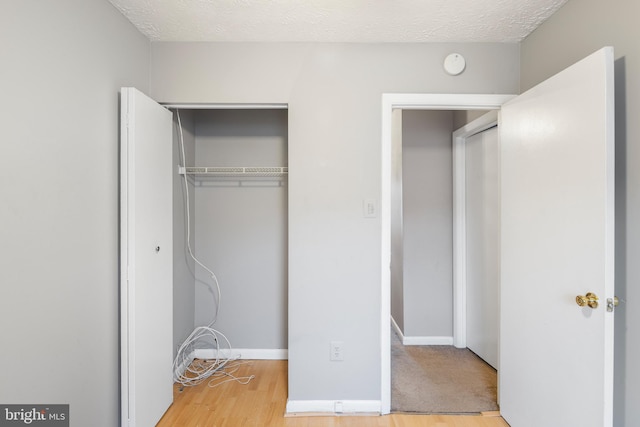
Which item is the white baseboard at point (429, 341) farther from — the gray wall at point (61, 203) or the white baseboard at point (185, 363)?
the gray wall at point (61, 203)

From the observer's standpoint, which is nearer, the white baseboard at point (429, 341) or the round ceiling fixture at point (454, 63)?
the round ceiling fixture at point (454, 63)

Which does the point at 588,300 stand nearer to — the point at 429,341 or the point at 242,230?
the point at 429,341

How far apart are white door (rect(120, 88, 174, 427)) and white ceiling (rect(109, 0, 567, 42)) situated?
0.46 metres

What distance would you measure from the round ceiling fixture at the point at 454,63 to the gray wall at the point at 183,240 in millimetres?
1962

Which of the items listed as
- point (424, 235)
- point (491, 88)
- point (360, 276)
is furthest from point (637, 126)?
point (424, 235)

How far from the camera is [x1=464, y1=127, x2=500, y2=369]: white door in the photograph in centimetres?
243

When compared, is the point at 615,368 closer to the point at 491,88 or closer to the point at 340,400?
the point at 340,400

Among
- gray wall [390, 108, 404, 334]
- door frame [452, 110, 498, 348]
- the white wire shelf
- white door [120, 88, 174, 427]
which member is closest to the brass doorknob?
door frame [452, 110, 498, 348]

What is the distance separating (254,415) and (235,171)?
1.70m

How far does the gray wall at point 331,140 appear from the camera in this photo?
6.32ft

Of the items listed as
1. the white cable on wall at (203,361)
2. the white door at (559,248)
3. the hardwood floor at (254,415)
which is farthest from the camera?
the white cable on wall at (203,361)

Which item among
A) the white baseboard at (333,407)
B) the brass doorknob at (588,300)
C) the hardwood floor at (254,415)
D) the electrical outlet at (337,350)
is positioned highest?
the brass doorknob at (588,300)

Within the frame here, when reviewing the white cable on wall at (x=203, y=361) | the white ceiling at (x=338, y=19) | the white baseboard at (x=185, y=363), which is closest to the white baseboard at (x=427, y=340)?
the white cable on wall at (x=203, y=361)

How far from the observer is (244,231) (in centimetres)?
267
